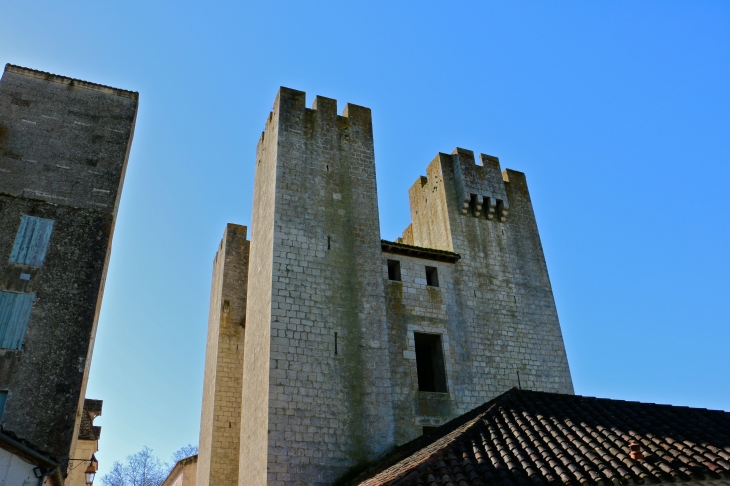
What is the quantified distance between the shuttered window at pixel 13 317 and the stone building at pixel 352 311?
5322 millimetres

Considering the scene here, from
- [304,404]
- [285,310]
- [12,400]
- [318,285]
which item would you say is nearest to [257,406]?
[304,404]

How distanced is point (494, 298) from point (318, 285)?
6132 mm

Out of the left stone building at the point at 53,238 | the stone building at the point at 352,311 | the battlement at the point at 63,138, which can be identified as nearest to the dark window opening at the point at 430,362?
the stone building at the point at 352,311

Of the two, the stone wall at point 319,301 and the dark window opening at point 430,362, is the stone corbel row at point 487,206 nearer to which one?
the stone wall at point 319,301

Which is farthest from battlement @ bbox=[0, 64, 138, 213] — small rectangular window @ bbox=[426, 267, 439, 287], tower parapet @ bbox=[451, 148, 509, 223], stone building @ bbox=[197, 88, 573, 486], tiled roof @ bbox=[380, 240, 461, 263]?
tower parapet @ bbox=[451, 148, 509, 223]

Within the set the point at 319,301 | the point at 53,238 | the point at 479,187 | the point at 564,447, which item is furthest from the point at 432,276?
the point at 53,238

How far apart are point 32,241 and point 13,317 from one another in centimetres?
202

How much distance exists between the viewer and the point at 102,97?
1731cm

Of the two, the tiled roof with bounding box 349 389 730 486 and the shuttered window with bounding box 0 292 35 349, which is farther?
the shuttered window with bounding box 0 292 35 349

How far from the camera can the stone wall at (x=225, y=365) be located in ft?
54.9

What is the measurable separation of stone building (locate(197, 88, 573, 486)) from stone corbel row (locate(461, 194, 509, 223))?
0.05m

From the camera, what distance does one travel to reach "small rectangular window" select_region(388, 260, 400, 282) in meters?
16.3

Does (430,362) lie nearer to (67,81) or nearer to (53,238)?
(53,238)

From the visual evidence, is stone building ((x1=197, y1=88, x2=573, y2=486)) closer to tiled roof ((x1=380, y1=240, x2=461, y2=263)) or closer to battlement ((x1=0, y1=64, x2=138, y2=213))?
tiled roof ((x1=380, y1=240, x2=461, y2=263))
